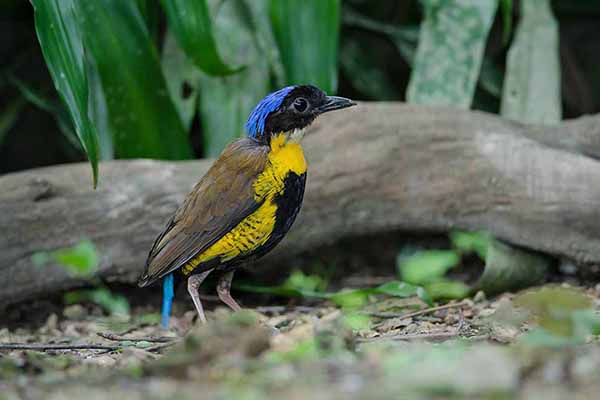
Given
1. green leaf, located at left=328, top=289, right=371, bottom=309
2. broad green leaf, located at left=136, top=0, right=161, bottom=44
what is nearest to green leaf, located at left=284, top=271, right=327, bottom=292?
green leaf, located at left=328, top=289, right=371, bottom=309

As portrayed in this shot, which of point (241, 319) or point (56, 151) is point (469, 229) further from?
point (56, 151)

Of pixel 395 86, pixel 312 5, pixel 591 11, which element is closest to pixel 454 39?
pixel 312 5

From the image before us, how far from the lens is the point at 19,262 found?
495 cm

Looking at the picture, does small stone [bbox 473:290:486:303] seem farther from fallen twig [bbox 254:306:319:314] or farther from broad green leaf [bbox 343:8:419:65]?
broad green leaf [bbox 343:8:419:65]

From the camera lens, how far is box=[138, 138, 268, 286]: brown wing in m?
4.29

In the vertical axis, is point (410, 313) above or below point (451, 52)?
below

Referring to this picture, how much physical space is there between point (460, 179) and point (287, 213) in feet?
4.48

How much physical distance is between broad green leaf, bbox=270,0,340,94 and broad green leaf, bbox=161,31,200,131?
681 millimetres

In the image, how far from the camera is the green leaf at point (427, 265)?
5.25 metres

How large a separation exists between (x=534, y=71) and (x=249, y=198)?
253cm

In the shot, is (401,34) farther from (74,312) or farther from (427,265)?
(74,312)

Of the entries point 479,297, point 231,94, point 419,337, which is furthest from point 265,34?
point 419,337

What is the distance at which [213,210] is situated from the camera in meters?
4.34

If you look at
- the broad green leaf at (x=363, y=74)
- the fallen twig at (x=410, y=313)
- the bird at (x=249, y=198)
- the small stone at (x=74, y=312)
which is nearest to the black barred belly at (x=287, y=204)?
the bird at (x=249, y=198)
